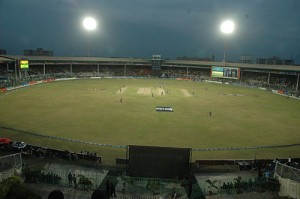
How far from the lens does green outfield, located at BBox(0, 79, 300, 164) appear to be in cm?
2709

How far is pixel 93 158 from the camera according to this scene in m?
21.8

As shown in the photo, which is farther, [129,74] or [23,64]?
[129,74]

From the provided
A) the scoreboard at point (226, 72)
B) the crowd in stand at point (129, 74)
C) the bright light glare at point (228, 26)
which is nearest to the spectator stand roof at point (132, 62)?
the crowd in stand at point (129, 74)

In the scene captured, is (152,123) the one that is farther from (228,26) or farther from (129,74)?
(129,74)

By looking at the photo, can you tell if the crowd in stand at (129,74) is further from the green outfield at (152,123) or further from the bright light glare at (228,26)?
the green outfield at (152,123)

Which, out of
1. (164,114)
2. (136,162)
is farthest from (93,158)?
(164,114)

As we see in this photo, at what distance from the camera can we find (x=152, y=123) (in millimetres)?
34938

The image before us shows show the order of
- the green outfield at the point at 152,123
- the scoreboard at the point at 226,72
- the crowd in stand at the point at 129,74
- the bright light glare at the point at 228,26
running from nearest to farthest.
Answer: the green outfield at the point at 152,123 → the bright light glare at the point at 228,26 → the crowd in stand at the point at 129,74 → the scoreboard at the point at 226,72

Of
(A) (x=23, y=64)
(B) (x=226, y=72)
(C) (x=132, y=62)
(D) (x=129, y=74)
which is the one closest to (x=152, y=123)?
(A) (x=23, y=64)

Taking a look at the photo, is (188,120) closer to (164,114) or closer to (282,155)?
(164,114)

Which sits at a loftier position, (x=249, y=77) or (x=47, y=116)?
(x=249, y=77)

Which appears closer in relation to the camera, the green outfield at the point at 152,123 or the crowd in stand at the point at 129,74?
the green outfield at the point at 152,123

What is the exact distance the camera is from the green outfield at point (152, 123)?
2709 cm

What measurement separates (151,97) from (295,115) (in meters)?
26.4
